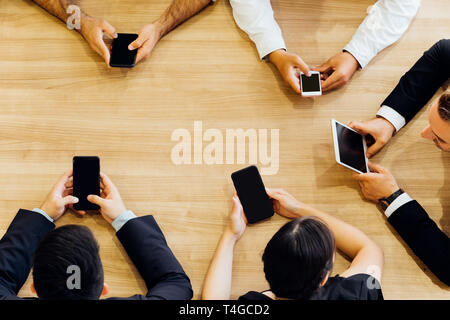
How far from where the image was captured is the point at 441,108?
1.14 metres

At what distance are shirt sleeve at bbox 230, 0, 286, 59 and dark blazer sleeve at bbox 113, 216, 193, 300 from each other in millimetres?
679

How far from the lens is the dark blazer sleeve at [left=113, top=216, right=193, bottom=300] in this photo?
1.10 metres

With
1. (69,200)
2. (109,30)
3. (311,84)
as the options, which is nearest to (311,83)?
(311,84)

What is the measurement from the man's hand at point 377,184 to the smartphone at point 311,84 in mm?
286

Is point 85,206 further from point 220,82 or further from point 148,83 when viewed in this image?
point 220,82

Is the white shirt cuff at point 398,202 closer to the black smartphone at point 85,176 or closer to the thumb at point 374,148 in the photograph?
the thumb at point 374,148

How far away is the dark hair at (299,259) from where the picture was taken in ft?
3.06

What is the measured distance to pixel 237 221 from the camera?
1.17 m

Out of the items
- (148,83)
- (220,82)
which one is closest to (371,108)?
(220,82)

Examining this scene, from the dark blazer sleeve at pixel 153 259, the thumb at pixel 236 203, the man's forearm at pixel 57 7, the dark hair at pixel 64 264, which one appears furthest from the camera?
the man's forearm at pixel 57 7

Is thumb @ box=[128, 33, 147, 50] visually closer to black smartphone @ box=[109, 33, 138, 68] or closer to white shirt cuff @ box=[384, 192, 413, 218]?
black smartphone @ box=[109, 33, 138, 68]

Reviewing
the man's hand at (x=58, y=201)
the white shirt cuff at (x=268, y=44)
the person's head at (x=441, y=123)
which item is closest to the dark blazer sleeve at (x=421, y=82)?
the person's head at (x=441, y=123)
